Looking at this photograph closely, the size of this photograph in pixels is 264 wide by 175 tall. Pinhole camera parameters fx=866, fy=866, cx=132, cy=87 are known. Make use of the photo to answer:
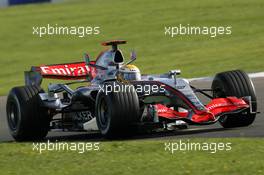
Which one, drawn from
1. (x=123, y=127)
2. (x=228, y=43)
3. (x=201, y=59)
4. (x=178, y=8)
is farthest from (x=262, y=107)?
(x=178, y=8)

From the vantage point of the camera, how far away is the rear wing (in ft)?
43.9

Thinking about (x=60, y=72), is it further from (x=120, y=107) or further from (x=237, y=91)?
(x=237, y=91)

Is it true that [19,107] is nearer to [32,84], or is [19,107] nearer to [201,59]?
[32,84]

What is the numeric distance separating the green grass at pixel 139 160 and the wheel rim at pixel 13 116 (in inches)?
70.5

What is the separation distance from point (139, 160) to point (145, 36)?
68.9 feet

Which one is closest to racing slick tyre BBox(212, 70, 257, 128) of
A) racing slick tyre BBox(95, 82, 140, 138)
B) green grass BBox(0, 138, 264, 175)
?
green grass BBox(0, 138, 264, 175)

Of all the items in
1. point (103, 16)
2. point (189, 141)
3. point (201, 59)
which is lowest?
point (189, 141)

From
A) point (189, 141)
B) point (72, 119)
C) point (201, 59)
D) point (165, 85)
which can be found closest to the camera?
point (189, 141)

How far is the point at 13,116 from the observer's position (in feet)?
42.6

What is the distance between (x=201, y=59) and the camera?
24703mm

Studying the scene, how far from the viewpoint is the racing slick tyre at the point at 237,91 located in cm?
1213

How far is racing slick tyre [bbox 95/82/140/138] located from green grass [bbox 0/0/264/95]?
995 centimetres

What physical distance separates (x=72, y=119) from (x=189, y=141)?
9.00ft

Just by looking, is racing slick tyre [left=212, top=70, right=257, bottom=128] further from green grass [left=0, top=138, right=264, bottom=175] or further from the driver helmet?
green grass [left=0, top=138, right=264, bottom=175]
